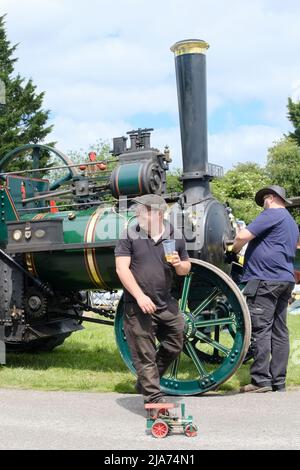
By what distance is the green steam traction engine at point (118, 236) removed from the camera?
518 cm

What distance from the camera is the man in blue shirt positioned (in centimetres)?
502

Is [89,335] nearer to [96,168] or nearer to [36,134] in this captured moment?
[96,168]

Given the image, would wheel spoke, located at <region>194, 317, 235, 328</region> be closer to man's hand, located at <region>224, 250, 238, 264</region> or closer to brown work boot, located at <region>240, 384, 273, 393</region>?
brown work boot, located at <region>240, 384, 273, 393</region>

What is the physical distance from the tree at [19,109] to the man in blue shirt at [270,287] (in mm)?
23796

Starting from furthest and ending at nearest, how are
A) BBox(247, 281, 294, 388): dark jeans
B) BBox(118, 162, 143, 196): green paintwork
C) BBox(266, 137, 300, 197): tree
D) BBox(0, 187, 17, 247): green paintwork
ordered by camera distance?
BBox(266, 137, 300, 197): tree, BBox(0, 187, 17, 247): green paintwork, BBox(118, 162, 143, 196): green paintwork, BBox(247, 281, 294, 388): dark jeans

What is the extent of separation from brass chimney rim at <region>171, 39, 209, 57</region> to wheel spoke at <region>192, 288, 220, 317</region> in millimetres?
2098

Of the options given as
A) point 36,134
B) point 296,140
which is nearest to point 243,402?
point 36,134

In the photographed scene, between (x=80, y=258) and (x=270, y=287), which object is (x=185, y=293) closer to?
(x=270, y=287)

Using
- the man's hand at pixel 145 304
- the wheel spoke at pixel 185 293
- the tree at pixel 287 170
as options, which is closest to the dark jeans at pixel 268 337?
the wheel spoke at pixel 185 293

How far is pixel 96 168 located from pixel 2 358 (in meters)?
2.05

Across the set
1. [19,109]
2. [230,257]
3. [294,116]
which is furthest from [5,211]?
[294,116]

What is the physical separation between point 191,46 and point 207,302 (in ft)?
7.32

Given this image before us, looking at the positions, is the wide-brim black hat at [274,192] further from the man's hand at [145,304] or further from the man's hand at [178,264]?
the man's hand at [145,304]

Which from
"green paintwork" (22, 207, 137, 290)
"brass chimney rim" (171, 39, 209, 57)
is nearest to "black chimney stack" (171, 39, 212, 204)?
"brass chimney rim" (171, 39, 209, 57)
